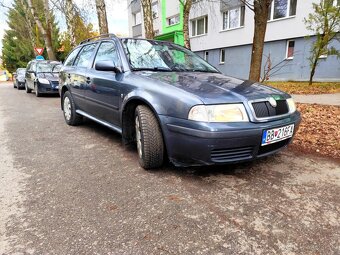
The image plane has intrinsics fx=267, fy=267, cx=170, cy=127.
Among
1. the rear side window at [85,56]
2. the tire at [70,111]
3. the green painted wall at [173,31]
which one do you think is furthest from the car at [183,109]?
the green painted wall at [173,31]

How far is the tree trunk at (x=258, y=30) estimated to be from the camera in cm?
616

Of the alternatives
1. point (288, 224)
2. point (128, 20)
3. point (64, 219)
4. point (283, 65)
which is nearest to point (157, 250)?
point (64, 219)

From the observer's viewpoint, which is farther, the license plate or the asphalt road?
the license plate

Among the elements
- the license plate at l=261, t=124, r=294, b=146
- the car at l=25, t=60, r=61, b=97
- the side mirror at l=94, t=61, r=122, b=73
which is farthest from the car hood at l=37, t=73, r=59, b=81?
the license plate at l=261, t=124, r=294, b=146

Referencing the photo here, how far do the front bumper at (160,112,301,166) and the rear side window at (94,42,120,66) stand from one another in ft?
4.82

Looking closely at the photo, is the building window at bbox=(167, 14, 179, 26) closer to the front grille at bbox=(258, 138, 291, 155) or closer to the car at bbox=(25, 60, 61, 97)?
the car at bbox=(25, 60, 61, 97)

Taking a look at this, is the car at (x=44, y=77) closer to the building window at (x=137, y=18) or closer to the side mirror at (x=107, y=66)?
the side mirror at (x=107, y=66)

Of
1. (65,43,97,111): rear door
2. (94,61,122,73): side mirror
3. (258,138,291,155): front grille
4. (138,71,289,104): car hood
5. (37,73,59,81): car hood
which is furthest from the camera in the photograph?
(37,73,59,81): car hood

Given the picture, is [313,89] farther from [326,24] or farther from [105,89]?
[105,89]

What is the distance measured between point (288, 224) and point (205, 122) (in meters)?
1.05

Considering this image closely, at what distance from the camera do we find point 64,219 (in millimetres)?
2135

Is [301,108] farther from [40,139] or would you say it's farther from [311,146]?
[40,139]

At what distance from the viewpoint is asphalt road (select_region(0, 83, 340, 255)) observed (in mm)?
1838

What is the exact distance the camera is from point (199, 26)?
22.3 meters
